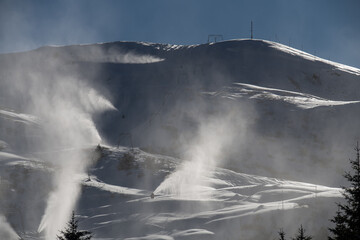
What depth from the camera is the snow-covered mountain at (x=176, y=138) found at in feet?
185

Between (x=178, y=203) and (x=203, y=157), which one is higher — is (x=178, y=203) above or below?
below

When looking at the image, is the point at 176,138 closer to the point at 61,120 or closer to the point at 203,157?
the point at 203,157

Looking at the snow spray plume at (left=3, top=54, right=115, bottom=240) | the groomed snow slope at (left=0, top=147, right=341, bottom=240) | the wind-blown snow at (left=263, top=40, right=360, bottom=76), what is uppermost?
the wind-blown snow at (left=263, top=40, right=360, bottom=76)

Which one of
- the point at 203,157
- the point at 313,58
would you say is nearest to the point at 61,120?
the point at 203,157

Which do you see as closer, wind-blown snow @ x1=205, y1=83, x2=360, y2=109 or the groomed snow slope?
the groomed snow slope

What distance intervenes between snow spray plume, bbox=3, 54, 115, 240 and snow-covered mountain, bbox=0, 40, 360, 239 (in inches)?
10.1

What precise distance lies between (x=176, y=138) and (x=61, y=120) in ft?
76.7

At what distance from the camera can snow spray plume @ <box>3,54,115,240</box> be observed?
205 ft

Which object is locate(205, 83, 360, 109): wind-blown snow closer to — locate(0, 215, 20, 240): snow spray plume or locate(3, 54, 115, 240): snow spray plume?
locate(3, 54, 115, 240): snow spray plume

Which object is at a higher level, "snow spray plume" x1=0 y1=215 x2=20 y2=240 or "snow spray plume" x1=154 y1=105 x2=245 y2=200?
"snow spray plume" x1=154 y1=105 x2=245 y2=200

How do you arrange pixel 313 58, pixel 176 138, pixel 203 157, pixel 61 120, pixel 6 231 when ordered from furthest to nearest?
pixel 313 58 < pixel 61 120 < pixel 176 138 < pixel 203 157 < pixel 6 231

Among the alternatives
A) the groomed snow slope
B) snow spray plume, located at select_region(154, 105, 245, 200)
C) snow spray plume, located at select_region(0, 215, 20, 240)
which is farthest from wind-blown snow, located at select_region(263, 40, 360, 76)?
snow spray plume, located at select_region(0, 215, 20, 240)

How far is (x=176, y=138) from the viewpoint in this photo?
88.7 m

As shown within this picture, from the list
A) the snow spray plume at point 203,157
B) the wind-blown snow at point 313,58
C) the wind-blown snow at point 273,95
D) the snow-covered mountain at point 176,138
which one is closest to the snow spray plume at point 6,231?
the snow-covered mountain at point 176,138
